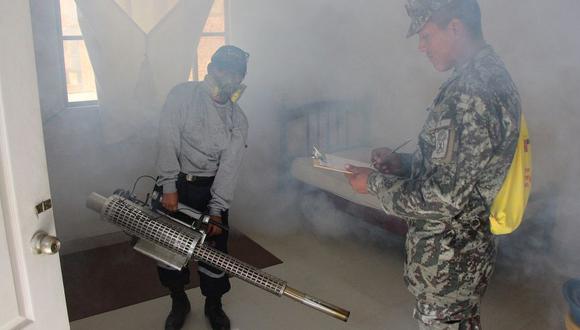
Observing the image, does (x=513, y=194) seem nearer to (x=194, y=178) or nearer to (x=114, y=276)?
(x=194, y=178)

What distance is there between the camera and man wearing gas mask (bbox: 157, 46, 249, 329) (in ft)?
6.40

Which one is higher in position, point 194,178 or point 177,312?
point 194,178

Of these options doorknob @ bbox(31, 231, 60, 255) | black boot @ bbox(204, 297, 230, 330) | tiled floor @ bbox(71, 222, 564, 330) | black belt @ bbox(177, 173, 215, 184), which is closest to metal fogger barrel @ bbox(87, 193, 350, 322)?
black belt @ bbox(177, 173, 215, 184)

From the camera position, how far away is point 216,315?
2.19 m

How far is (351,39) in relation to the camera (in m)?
3.37

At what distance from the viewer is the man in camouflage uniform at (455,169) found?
4.19 feet

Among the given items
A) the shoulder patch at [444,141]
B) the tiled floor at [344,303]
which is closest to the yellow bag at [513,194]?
the shoulder patch at [444,141]

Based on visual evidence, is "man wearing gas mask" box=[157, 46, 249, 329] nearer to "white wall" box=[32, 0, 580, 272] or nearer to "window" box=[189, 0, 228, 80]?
"white wall" box=[32, 0, 580, 272]

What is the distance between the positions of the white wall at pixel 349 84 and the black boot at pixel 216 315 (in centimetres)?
118

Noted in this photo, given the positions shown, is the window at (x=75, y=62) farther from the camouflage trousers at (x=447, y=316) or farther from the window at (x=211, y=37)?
the camouflage trousers at (x=447, y=316)

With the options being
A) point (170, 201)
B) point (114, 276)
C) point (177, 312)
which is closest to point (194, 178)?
point (170, 201)

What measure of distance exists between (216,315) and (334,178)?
116cm

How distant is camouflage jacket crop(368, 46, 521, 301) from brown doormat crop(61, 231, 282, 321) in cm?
151

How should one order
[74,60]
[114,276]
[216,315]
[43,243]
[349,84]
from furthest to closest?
[349,84] < [74,60] < [114,276] < [216,315] < [43,243]
